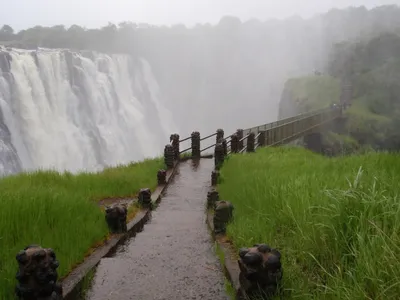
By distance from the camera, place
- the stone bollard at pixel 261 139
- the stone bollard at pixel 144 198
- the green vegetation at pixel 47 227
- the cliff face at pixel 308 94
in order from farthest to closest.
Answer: the cliff face at pixel 308 94, the stone bollard at pixel 261 139, the stone bollard at pixel 144 198, the green vegetation at pixel 47 227

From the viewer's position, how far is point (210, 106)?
2435 inches

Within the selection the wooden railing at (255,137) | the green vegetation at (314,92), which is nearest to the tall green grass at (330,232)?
the wooden railing at (255,137)

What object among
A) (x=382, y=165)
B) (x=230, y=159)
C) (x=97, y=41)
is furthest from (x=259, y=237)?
(x=97, y=41)

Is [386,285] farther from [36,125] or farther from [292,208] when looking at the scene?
[36,125]

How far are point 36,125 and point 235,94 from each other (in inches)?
1516

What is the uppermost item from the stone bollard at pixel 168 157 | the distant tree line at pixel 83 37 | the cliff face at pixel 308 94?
the distant tree line at pixel 83 37

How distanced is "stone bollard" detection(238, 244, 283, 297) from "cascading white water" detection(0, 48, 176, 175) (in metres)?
17.9

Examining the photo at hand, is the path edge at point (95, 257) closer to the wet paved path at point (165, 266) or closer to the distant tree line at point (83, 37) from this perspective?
the wet paved path at point (165, 266)

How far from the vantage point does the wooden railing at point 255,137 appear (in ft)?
45.2

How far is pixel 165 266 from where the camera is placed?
4742 millimetres

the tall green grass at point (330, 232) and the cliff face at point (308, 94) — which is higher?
the tall green grass at point (330, 232)

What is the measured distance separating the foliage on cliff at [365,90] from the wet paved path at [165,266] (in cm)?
2339

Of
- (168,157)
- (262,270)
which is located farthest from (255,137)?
(262,270)

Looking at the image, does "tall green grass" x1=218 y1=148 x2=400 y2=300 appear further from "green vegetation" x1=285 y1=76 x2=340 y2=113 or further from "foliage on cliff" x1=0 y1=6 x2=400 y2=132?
"foliage on cliff" x1=0 y1=6 x2=400 y2=132
